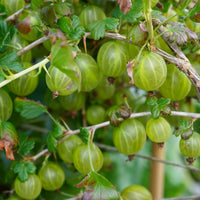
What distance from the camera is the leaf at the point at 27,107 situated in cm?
68

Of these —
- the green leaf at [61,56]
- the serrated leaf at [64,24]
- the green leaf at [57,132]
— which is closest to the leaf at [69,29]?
the serrated leaf at [64,24]

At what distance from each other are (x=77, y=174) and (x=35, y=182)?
21cm

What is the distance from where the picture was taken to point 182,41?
49 centimetres

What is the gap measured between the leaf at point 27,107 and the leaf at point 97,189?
0.24m

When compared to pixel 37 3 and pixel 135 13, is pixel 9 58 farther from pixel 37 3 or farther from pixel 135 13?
pixel 135 13

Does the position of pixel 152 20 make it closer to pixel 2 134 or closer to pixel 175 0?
pixel 175 0

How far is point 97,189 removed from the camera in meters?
0.50

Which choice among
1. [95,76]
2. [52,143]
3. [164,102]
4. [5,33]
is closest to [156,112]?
[164,102]

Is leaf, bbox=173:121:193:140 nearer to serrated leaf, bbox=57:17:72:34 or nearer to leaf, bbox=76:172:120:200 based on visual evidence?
leaf, bbox=76:172:120:200

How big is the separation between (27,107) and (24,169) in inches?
5.8

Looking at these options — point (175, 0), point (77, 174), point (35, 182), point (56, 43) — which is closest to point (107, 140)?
point (77, 174)

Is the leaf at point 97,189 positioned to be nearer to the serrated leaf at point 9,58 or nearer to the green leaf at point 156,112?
the green leaf at point 156,112

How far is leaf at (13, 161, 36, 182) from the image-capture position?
0.64 metres

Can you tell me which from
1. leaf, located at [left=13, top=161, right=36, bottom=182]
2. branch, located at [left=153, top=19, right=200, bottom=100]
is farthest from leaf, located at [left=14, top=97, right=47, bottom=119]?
branch, located at [left=153, top=19, right=200, bottom=100]
